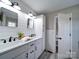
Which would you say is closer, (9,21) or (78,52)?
(9,21)

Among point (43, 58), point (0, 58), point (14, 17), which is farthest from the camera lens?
point (43, 58)

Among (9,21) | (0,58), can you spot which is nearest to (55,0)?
(9,21)

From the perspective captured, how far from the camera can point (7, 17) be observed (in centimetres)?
235

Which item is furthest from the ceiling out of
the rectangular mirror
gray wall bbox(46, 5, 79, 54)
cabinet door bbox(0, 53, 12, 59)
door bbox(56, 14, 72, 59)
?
cabinet door bbox(0, 53, 12, 59)

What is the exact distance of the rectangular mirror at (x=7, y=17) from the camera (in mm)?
2113

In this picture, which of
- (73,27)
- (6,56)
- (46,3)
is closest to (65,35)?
(73,27)

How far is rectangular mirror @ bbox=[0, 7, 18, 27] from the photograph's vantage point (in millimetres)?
2113

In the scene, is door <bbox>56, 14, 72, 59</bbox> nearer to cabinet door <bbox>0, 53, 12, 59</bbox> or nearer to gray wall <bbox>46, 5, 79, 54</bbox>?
gray wall <bbox>46, 5, 79, 54</bbox>

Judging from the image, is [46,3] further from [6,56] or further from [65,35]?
[6,56]

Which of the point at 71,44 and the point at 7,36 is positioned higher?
the point at 7,36

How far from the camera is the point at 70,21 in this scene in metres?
4.69

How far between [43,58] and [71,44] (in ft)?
5.65

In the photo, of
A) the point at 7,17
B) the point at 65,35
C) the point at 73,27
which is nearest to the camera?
the point at 7,17

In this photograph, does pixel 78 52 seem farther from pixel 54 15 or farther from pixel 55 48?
pixel 54 15
